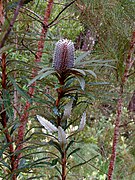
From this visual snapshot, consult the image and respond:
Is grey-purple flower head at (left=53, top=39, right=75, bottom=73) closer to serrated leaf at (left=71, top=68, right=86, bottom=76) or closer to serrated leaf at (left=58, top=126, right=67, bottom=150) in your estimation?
serrated leaf at (left=71, top=68, right=86, bottom=76)

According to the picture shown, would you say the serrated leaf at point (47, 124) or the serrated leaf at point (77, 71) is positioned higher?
the serrated leaf at point (77, 71)

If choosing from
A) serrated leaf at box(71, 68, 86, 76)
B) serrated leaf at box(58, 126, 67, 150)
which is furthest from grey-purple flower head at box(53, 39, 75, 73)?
serrated leaf at box(58, 126, 67, 150)

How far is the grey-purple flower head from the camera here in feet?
1.91

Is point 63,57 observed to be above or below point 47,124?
above

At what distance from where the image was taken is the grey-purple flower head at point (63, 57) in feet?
1.91

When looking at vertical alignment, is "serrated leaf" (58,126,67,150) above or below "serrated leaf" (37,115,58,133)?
below

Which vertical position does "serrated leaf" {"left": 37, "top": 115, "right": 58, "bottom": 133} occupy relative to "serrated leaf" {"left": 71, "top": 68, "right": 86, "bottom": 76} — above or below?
below

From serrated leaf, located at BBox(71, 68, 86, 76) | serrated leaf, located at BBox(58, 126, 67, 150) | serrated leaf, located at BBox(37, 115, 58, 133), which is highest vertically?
serrated leaf, located at BBox(71, 68, 86, 76)

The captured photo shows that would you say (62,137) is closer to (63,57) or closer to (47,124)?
(47,124)

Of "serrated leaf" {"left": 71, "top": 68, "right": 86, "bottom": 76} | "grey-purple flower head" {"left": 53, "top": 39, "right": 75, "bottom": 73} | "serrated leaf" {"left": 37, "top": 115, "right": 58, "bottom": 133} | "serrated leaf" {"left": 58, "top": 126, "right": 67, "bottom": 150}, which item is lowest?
"serrated leaf" {"left": 58, "top": 126, "right": 67, "bottom": 150}

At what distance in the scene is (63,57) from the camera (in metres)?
0.58

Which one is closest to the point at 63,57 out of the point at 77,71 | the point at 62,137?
the point at 77,71

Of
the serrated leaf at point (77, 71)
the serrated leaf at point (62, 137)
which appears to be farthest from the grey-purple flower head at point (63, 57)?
the serrated leaf at point (62, 137)

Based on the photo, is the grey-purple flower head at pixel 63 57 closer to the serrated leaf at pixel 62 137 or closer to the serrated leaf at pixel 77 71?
the serrated leaf at pixel 77 71
